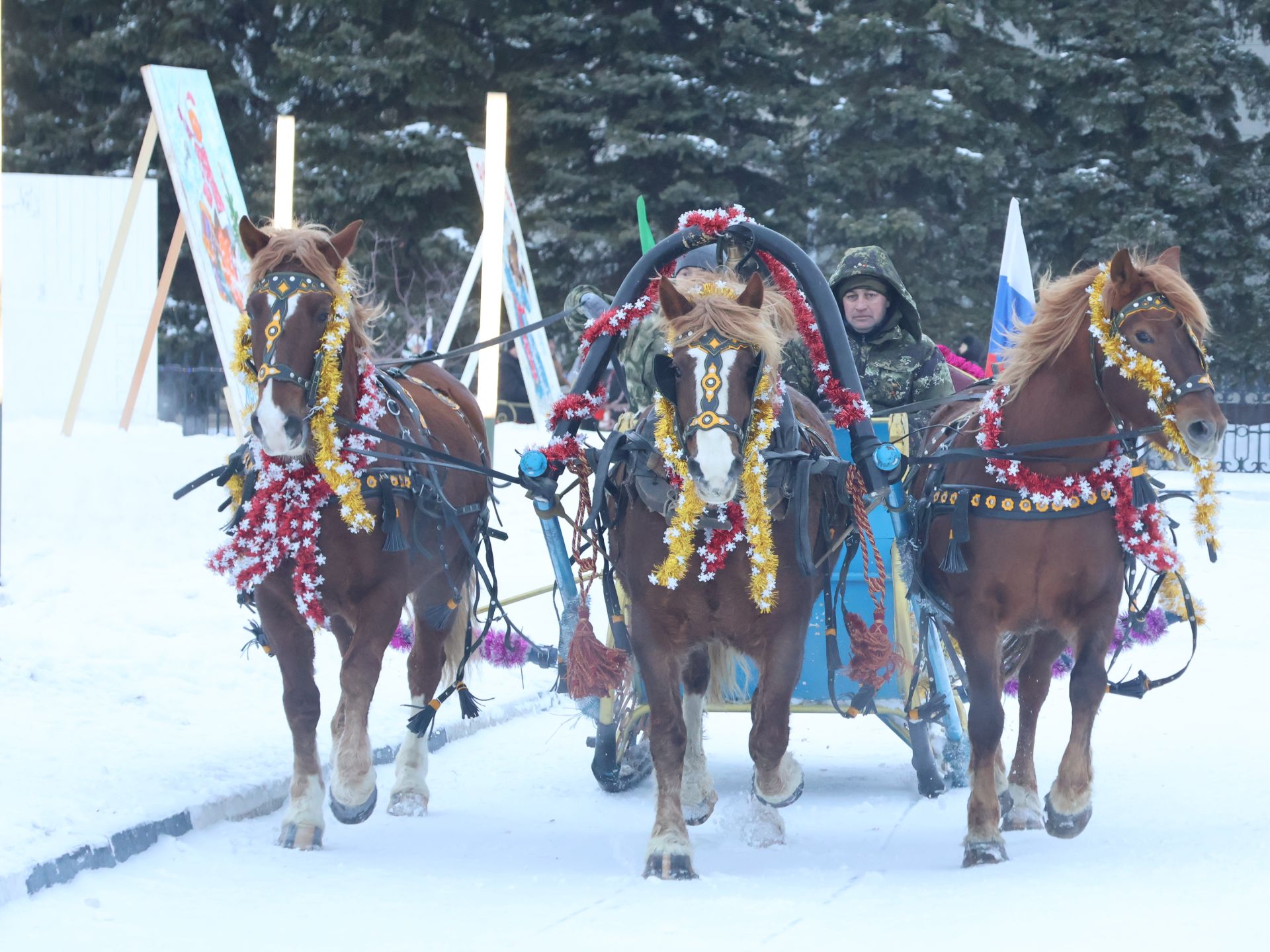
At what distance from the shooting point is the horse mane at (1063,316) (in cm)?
502

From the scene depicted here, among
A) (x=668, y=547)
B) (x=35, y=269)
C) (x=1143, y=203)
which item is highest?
(x=1143, y=203)

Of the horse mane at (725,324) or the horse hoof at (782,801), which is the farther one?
the horse hoof at (782,801)

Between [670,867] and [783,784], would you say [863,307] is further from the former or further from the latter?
[670,867]

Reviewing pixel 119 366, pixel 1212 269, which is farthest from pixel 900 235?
pixel 119 366

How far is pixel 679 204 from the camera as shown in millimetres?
24219

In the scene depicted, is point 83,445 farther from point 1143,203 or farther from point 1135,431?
point 1143,203

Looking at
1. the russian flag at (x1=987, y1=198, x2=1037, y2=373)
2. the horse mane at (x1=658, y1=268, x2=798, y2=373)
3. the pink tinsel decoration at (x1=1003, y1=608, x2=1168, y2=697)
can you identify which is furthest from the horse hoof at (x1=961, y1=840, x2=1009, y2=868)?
the russian flag at (x1=987, y1=198, x2=1037, y2=373)

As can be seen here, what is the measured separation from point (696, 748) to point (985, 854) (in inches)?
48.5

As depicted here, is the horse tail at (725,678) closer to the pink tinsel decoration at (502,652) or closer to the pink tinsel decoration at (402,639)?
the pink tinsel decoration at (502,652)

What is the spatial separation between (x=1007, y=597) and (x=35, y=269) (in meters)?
12.0

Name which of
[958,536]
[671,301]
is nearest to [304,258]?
[671,301]

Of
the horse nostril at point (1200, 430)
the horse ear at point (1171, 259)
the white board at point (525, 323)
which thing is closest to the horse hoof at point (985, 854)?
the horse nostril at point (1200, 430)

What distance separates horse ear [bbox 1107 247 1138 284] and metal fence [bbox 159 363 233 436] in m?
18.0

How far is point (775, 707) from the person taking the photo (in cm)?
508
